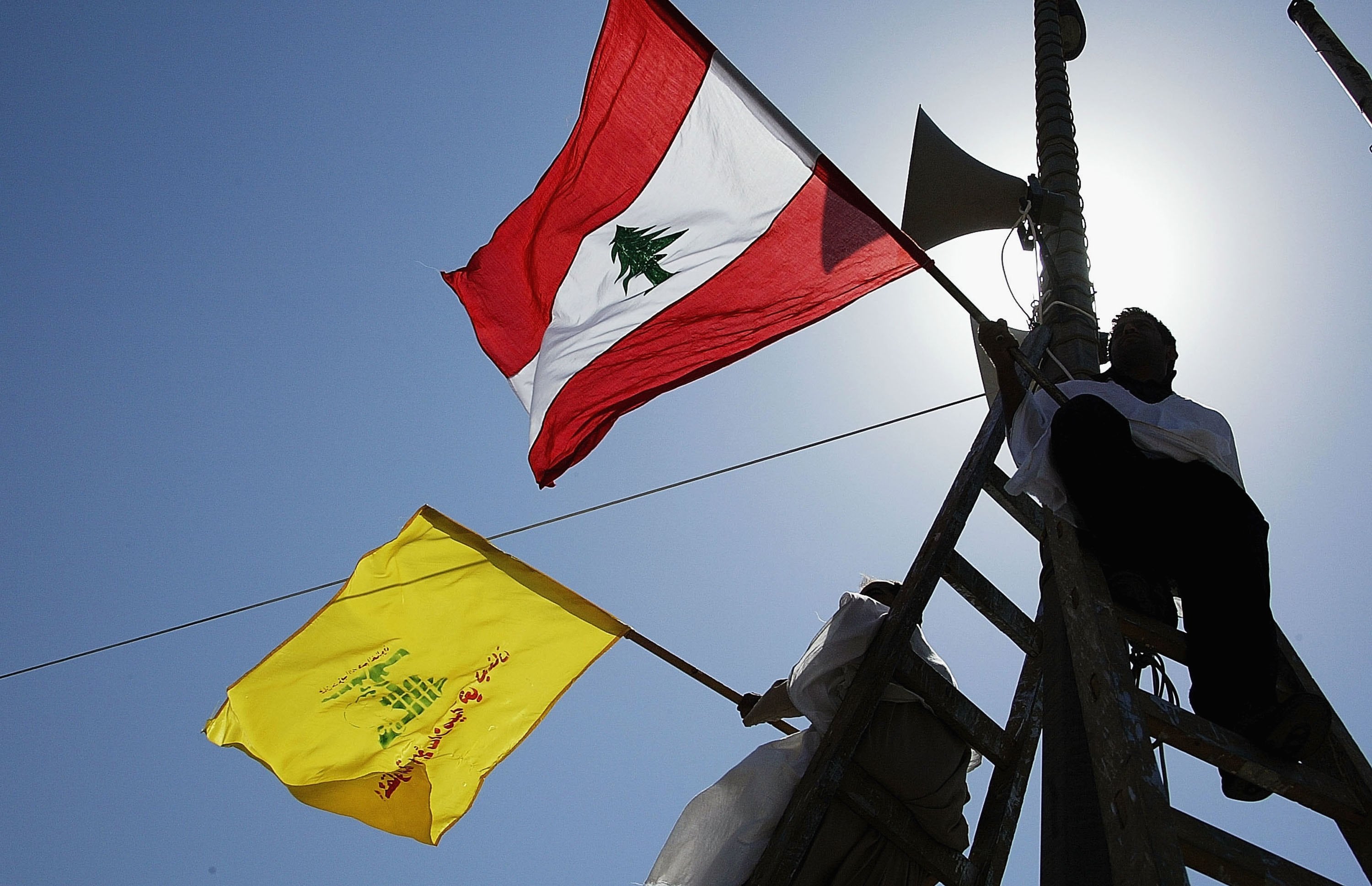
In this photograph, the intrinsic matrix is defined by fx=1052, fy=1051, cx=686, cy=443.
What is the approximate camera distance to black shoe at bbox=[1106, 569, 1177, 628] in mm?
2949

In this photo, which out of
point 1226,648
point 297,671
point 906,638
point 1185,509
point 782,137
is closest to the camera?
point 1226,648

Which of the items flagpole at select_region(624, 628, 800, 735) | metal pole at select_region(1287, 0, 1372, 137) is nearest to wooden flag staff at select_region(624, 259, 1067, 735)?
flagpole at select_region(624, 628, 800, 735)

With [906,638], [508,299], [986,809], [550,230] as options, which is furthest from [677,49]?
[986,809]

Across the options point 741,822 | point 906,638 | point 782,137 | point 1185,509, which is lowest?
point 741,822

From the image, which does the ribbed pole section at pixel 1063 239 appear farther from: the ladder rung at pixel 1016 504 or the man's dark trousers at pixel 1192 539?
the man's dark trousers at pixel 1192 539

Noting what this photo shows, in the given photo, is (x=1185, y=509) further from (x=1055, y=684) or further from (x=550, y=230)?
(x=550, y=230)

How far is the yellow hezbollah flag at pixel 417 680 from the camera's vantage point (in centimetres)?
478

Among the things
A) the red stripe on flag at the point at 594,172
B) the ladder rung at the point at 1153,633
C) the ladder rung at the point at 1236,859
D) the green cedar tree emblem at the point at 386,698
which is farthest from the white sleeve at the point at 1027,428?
the green cedar tree emblem at the point at 386,698

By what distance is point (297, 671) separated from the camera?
4.88 metres

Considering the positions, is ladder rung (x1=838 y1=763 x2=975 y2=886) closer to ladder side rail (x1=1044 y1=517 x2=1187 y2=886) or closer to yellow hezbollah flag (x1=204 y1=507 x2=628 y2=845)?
ladder side rail (x1=1044 y1=517 x2=1187 y2=886)

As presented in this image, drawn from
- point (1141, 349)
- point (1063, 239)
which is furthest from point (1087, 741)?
point (1063, 239)

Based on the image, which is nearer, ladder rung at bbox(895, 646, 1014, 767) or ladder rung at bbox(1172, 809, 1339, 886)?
ladder rung at bbox(1172, 809, 1339, 886)

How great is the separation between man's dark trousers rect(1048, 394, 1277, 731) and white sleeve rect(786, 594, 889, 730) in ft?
2.38

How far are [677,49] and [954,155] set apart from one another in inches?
66.6
